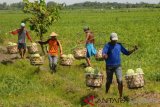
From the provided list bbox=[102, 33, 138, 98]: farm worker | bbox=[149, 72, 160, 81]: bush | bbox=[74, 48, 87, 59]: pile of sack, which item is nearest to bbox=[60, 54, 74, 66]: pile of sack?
bbox=[74, 48, 87, 59]: pile of sack

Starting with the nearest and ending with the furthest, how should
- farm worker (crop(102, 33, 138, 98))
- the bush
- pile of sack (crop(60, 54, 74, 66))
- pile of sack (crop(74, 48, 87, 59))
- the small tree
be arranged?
farm worker (crop(102, 33, 138, 98))
the bush
pile of sack (crop(60, 54, 74, 66))
pile of sack (crop(74, 48, 87, 59))
the small tree

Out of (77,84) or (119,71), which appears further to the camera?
(77,84)

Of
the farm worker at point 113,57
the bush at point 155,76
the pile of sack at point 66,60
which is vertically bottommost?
the bush at point 155,76

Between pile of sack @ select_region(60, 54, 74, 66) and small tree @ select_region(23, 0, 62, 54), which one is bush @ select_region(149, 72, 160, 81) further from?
small tree @ select_region(23, 0, 62, 54)

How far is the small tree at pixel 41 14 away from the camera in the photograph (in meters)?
21.5

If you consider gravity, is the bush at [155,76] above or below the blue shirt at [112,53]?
below

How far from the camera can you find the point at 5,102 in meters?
12.5

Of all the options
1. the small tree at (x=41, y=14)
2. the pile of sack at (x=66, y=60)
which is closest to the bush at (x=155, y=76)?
the pile of sack at (x=66, y=60)

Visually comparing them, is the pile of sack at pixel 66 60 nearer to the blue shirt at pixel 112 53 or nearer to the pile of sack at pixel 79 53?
the pile of sack at pixel 79 53

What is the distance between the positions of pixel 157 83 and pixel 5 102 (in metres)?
5.28

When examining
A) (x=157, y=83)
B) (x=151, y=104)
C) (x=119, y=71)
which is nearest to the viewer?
(x=151, y=104)

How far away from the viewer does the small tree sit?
21473 mm

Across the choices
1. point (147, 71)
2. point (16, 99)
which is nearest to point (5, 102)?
point (16, 99)

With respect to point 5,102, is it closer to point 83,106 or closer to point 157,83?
point 83,106
